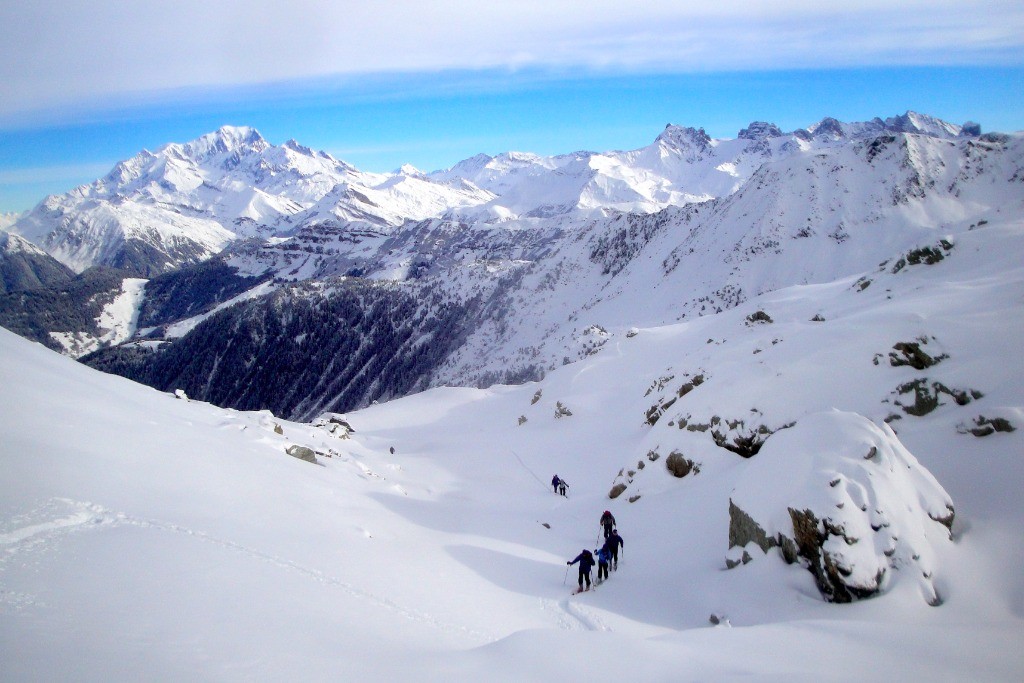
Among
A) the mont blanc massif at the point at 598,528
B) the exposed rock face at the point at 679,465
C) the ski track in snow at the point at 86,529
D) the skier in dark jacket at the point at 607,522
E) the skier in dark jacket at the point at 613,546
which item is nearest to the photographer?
the mont blanc massif at the point at 598,528

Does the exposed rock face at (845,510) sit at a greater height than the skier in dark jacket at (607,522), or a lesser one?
greater

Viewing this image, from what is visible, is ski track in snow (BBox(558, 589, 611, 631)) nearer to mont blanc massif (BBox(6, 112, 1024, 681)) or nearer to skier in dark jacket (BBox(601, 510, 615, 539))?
mont blanc massif (BBox(6, 112, 1024, 681))

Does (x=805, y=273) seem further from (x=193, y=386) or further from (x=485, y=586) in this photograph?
(x=193, y=386)

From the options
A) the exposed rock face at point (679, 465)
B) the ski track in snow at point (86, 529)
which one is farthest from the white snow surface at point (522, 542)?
the exposed rock face at point (679, 465)

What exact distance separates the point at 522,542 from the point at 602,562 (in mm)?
4530

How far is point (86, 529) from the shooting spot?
25.6 ft

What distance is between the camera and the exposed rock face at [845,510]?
1033 cm

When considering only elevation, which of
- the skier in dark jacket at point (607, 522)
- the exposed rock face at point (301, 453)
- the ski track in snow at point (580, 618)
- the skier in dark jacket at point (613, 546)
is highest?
the skier in dark jacket at point (607, 522)

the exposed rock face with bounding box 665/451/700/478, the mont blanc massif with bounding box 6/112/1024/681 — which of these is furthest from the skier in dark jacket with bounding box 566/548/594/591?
the exposed rock face with bounding box 665/451/700/478

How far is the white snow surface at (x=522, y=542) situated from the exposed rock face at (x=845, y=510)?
3.5 inches

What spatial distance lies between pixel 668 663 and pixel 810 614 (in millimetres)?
5272

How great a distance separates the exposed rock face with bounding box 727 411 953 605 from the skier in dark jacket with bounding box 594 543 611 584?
3.26 m

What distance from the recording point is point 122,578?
6754 mm

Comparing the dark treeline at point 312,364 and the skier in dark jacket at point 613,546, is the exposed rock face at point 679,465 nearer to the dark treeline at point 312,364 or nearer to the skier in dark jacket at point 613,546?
the skier in dark jacket at point 613,546
